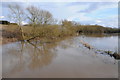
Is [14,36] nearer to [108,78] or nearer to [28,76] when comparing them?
[28,76]

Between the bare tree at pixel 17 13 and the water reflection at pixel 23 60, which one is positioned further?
the bare tree at pixel 17 13

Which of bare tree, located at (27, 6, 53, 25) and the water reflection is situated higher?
bare tree, located at (27, 6, 53, 25)

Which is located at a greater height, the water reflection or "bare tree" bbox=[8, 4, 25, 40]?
"bare tree" bbox=[8, 4, 25, 40]

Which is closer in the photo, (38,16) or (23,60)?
(23,60)

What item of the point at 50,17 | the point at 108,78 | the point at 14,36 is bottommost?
the point at 108,78

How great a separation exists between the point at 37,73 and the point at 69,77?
1.47 m

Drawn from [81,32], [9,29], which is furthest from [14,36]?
[81,32]

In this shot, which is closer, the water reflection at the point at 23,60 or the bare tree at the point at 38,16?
the water reflection at the point at 23,60

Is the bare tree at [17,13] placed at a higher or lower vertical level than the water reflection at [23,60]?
higher

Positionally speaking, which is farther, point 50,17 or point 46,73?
point 50,17

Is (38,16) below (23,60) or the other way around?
the other way around

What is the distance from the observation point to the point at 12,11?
15250mm

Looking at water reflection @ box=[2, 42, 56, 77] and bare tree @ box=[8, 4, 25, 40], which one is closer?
water reflection @ box=[2, 42, 56, 77]

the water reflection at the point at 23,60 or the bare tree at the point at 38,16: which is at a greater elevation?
the bare tree at the point at 38,16
